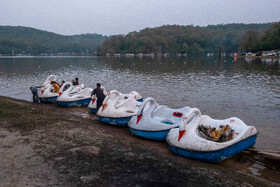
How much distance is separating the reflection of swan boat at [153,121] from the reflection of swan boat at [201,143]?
0.75 m

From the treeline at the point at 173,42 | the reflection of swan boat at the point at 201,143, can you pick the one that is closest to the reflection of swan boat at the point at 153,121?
the reflection of swan boat at the point at 201,143

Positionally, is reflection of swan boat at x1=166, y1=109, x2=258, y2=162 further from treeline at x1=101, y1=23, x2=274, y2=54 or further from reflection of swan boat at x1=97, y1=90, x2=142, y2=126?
treeline at x1=101, y1=23, x2=274, y2=54

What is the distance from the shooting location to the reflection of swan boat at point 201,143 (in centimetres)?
705

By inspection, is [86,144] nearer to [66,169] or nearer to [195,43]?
[66,169]

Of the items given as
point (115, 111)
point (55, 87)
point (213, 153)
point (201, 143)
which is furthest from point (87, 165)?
point (55, 87)

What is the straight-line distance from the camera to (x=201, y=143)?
7.09m

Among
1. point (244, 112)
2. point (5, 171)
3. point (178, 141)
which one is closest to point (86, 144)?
point (5, 171)

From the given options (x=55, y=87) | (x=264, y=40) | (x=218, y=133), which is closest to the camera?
(x=218, y=133)

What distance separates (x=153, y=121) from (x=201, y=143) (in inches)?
92.8

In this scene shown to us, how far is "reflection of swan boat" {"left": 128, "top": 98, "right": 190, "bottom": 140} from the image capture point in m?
8.80

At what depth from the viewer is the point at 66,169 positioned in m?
5.39

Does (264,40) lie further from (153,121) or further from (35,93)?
(153,121)

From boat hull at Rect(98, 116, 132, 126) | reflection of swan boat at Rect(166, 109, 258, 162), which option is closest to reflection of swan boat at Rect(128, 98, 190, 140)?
reflection of swan boat at Rect(166, 109, 258, 162)

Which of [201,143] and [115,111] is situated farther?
[115,111]
